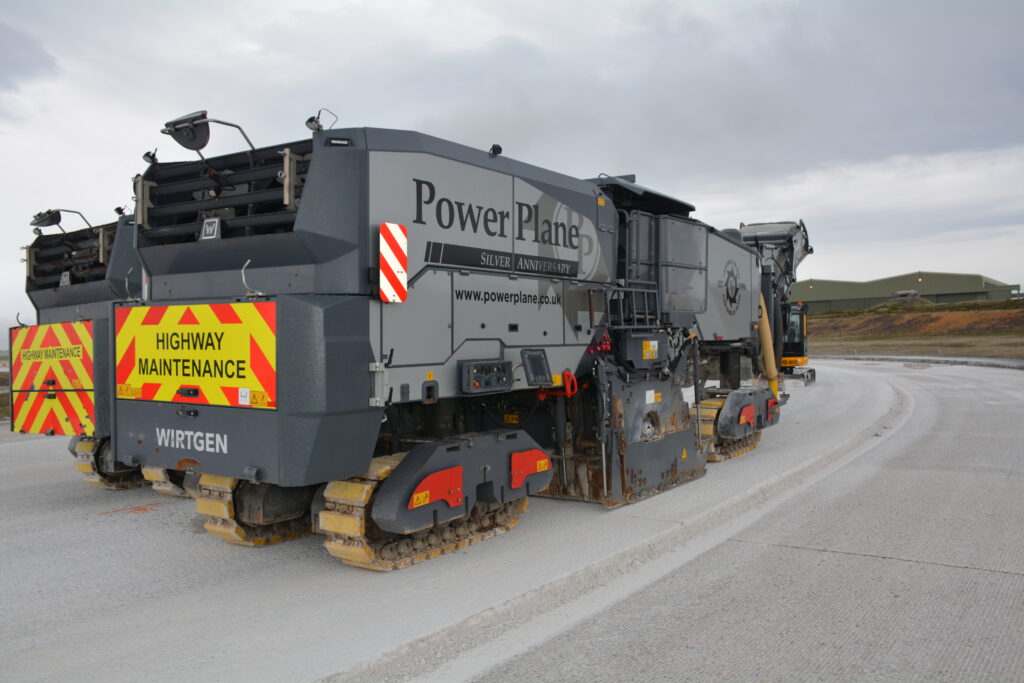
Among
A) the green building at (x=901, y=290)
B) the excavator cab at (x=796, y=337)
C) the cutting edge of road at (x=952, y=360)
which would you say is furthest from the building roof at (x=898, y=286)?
the excavator cab at (x=796, y=337)

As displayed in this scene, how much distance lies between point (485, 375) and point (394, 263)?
1.25m

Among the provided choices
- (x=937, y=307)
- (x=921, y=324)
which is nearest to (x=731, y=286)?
(x=921, y=324)

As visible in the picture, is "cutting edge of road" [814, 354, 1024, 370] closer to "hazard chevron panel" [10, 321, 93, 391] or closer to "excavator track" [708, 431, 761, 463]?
"excavator track" [708, 431, 761, 463]

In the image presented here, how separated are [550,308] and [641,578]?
Answer: 8.06 feet

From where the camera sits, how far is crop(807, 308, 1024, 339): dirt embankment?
47719mm

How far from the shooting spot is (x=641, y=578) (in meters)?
5.63

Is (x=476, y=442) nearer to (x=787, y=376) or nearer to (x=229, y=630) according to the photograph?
(x=229, y=630)

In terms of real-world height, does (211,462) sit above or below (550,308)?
below

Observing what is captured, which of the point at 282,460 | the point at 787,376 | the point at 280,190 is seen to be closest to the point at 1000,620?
the point at 282,460

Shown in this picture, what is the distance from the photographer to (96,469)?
27.2 feet

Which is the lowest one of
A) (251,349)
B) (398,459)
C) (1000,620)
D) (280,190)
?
(1000,620)

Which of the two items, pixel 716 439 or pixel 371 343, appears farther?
pixel 716 439

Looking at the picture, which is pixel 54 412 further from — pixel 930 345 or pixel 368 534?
pixel 930 345

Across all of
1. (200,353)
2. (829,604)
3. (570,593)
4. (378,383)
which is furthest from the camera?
(200,353)
